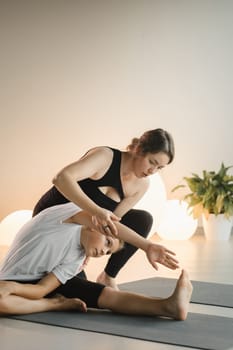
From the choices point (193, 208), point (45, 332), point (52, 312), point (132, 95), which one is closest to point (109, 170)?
point (52, 312)

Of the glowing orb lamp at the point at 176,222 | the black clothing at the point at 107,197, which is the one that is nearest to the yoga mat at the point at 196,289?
the black clothing at the point at 107,197

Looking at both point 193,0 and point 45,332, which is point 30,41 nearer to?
point 193,0

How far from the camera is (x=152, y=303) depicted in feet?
8.80

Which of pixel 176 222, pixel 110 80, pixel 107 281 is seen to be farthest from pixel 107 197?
pixel 110 80

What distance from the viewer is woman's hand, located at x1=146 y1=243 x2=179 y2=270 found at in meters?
2.51

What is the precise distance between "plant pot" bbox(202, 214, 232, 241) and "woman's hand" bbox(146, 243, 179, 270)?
3031mm

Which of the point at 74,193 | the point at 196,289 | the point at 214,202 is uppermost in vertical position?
the point at 74,193

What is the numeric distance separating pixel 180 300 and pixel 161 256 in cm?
20

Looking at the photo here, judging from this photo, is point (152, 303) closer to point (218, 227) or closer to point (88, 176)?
point (88, 176)

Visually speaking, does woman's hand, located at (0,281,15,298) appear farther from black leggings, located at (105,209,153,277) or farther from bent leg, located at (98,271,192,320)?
black leggings, located at (105,209,153,277)

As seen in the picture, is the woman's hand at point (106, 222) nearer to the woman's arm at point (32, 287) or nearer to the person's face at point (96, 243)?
the person's face at point (96, 243)

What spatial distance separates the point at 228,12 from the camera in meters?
6.00

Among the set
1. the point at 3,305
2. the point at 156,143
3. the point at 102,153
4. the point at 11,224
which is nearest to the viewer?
the point at 3,305

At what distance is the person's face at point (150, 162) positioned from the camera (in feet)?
9.62
